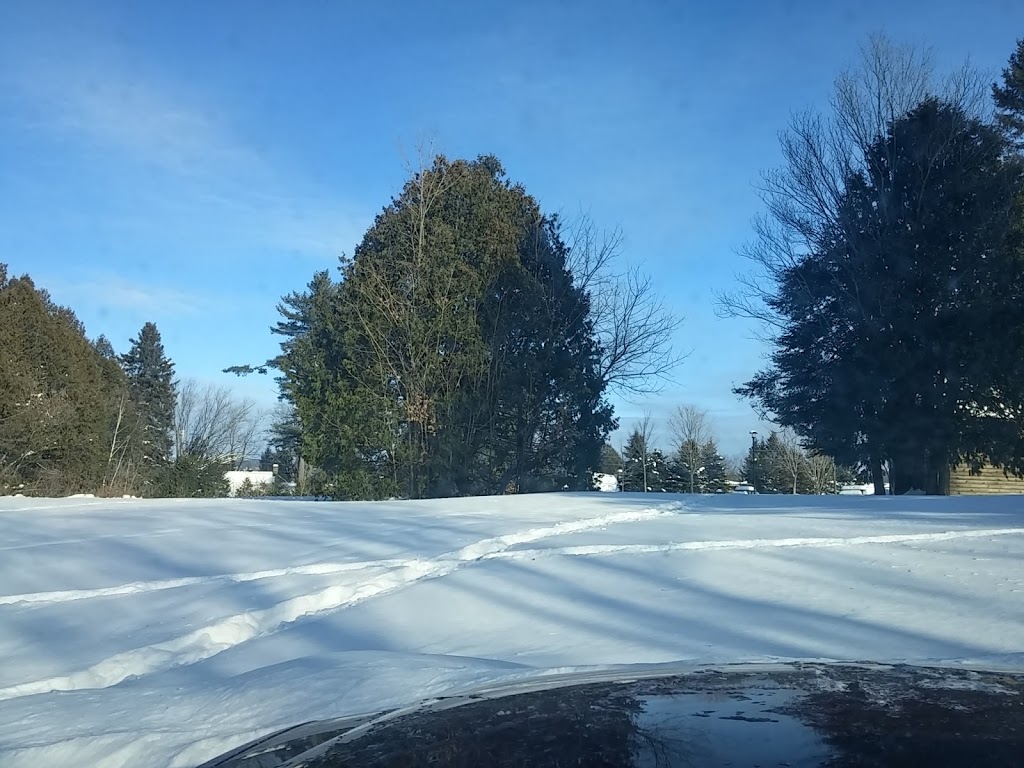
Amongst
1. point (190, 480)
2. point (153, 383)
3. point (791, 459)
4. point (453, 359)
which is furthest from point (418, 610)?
point (153, 383)

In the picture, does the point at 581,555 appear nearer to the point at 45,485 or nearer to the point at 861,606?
the point at 861,606

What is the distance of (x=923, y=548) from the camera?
6871 mm

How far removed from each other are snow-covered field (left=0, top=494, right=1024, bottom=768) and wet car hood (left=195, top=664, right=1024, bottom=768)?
0.91 metres

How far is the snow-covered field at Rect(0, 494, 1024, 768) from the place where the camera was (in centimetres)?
352

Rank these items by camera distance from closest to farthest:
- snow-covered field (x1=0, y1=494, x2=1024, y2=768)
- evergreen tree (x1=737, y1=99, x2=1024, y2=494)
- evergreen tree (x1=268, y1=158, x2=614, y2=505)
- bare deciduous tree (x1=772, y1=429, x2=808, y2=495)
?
1. snow-covered field (x1=0, y1=494, x2=1024, y2=768)
2. evergreen tree (x1=737, y1=99, x2=1024, y2=494)
3. evergreen tree (x1=268, y1=158, x2=614, y2=505)
4. bare deciduous tree (x1=772, y1=429, x2=808, y2=495)

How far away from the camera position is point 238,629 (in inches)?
202

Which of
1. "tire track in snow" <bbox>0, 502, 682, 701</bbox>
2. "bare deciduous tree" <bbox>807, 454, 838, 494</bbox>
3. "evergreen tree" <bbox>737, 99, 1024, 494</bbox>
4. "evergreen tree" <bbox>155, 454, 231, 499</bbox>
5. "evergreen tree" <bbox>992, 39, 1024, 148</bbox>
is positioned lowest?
"tire track in snow" <bbox>0, 502, 682, 701</bbox>

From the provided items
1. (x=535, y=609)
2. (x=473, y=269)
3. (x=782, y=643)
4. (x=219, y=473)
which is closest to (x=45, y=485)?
(x=219, y=473)

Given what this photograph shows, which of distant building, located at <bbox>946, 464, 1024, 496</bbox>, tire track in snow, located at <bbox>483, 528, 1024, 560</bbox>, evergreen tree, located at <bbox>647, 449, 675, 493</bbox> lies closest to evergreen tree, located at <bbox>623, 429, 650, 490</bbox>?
evergreen tree, located at <bbox>647, 449, 675, 493</bbox>

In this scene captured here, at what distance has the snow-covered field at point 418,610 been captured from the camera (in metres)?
3.52

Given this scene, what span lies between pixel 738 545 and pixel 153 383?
46.9 meters

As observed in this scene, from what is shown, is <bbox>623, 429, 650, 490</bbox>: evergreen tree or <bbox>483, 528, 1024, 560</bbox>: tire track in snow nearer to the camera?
<bbox>483, 528, 1024, 560</bbox>: tire track in snow

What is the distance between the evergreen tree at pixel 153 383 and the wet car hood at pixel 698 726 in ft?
146

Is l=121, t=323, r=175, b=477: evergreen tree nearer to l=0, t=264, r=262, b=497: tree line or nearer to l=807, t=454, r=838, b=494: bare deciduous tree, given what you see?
l=0, t=264, r=262, b=497: tree line
